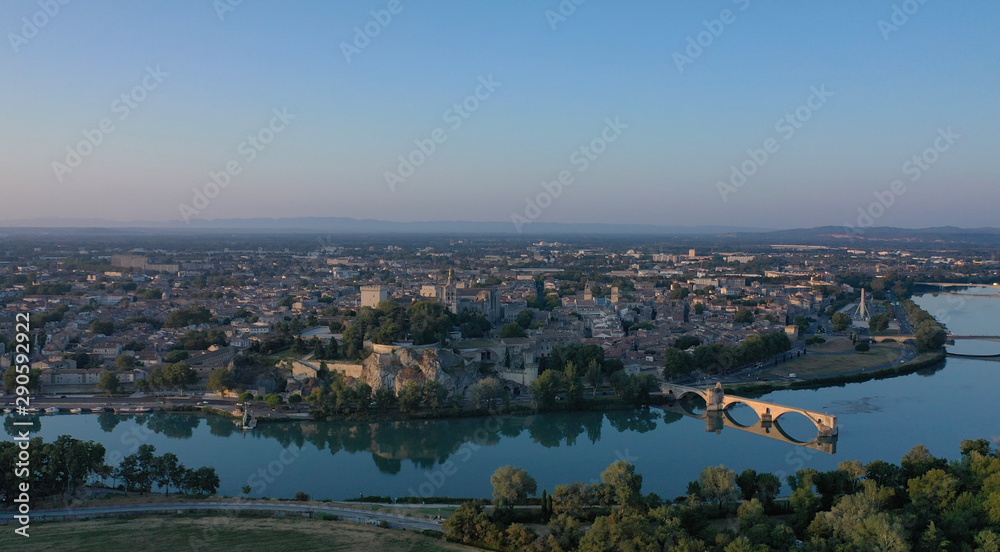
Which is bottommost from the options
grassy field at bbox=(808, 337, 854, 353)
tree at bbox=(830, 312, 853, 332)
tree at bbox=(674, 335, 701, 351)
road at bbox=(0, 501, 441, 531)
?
road at bbox=(0, 501, 441, 531)

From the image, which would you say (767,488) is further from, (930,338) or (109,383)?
(930,338)

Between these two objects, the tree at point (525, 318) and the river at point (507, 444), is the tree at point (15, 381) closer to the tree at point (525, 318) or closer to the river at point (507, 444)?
the river at point (507, 444)

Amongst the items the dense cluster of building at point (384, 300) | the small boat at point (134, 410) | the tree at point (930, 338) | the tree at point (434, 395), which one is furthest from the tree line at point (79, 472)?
the tree at point (930, 338)

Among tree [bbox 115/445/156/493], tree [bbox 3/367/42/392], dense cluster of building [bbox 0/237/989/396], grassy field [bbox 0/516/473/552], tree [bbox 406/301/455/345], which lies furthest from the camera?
dense cluster of building [bbox 0/237/989/396]

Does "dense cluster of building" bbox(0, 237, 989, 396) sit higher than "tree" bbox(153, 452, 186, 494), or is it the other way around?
"dense cluster of building" bbox(0, 237, 989, 396)

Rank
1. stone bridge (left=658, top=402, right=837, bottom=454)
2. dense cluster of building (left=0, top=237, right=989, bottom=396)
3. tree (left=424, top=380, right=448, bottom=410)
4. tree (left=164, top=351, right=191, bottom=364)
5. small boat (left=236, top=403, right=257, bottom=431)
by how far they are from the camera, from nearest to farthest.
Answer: stone bridge (left=658, top=402, right=837, bottom=454) → small boat (left=236, top=403, right=257, bottom=431) → tree (left=424, top=380, right=448, bottom=410) → tree (left=164, top=351, right=191, bottom=364) → dense cluster of building (left=0, top=237, right=989, bottom=396)

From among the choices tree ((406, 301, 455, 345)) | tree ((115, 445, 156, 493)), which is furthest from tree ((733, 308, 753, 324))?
tree ((115, 445, 156, 493))

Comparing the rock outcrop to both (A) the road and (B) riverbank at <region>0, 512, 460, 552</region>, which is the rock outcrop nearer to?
(A) the road

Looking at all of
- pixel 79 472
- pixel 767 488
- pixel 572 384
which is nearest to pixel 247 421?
pixel 79 472
